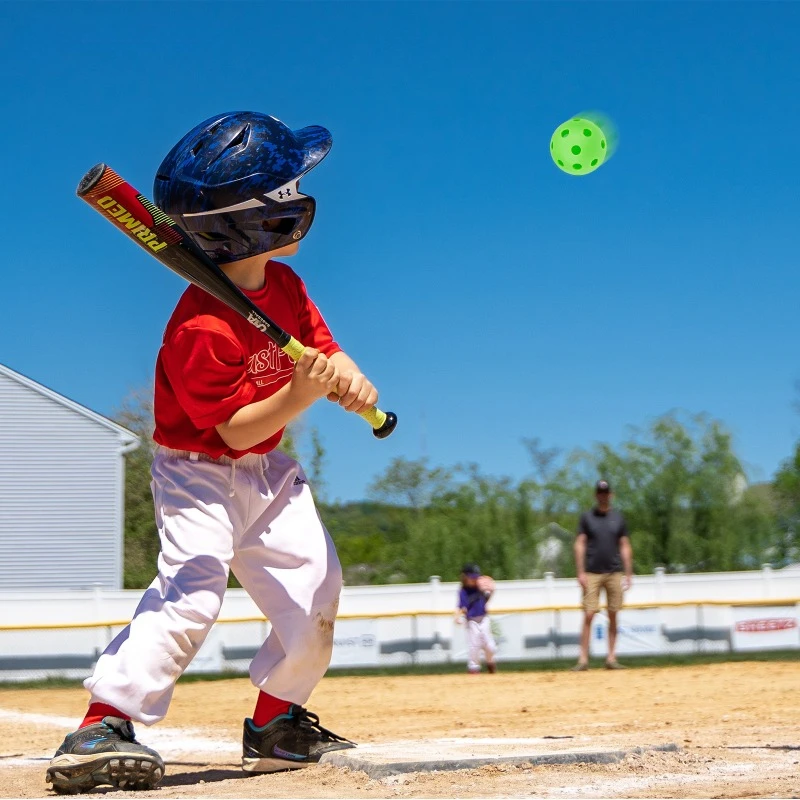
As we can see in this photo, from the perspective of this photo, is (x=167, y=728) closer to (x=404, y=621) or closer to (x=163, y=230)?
(x=163, y=230)

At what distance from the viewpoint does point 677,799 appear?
2840 mm

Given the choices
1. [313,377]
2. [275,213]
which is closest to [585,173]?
[275,213]

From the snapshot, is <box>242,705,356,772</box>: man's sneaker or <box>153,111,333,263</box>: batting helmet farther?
<box>242,705,356,772</box>: man's sneaker

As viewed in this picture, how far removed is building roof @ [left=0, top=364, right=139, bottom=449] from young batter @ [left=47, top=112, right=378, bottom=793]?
895 inches

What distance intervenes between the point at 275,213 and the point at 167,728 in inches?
132


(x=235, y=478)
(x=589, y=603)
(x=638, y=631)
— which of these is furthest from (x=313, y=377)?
(x=638, y=631)

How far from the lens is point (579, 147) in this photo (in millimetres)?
5219

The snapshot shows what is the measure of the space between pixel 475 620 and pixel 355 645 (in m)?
2.07

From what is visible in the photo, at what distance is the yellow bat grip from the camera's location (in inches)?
138

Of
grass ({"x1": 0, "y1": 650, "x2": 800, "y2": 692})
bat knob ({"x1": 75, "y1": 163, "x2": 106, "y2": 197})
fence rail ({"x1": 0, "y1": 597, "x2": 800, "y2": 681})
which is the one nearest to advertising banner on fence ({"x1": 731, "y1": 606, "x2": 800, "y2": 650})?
fence rail ({"x1": 0, "y1": 597, "x2": 800, "y2": 681})

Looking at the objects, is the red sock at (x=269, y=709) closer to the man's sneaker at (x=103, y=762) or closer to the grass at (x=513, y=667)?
the man's sneaker at (x=103, y=762)

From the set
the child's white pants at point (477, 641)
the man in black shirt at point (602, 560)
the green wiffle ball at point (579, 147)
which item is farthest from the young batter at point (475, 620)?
the green wiffle ball at point (579, 147)

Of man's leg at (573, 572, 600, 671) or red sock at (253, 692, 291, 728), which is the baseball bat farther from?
man's leg at (573, 572, 600, 671)

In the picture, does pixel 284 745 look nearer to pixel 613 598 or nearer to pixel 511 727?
pixel 511 727
